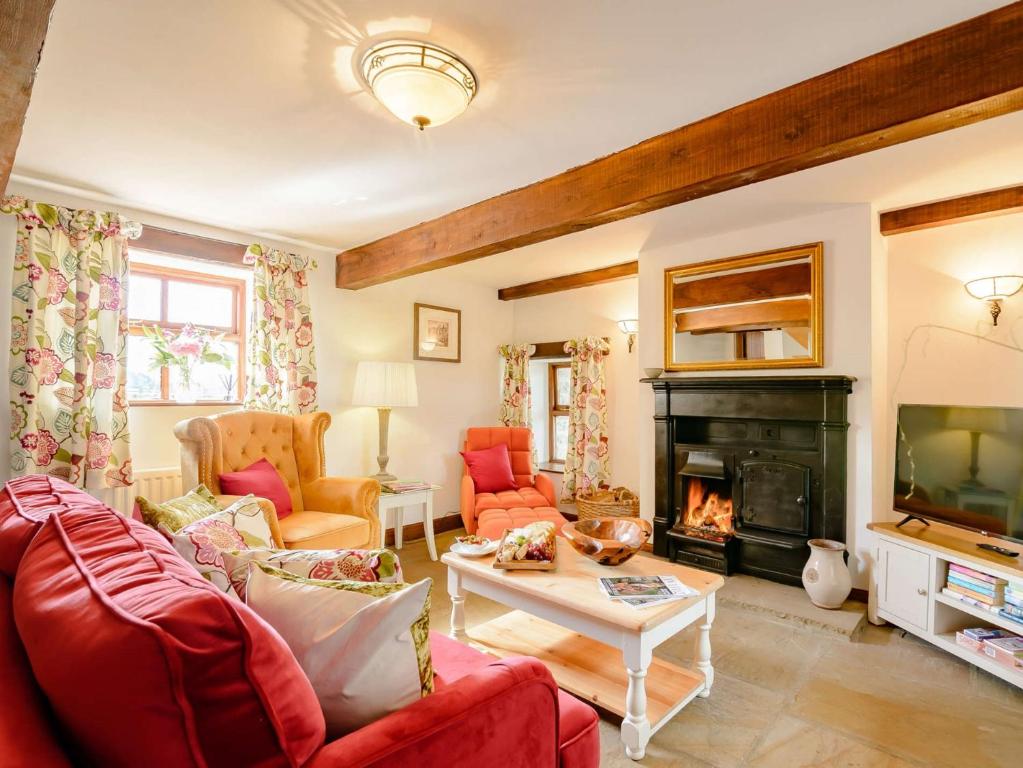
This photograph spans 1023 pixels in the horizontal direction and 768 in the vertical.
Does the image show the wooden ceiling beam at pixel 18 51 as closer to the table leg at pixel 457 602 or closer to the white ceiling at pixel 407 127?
the white ceiling at pixel 407 127

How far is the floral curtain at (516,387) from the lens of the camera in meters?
5.15

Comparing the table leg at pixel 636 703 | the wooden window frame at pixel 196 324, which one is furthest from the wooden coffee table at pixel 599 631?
the wooden window frame at pixel 196 324

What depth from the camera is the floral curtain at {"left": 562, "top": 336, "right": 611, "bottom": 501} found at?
4.62m

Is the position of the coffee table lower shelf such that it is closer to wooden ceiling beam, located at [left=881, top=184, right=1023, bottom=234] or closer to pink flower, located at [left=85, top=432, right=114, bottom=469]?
pink flower, located at [left=85, top=432, right=114, bottom=469]

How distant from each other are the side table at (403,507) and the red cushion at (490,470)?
37 cm

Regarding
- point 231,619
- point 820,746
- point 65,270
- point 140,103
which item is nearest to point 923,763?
point 820,746

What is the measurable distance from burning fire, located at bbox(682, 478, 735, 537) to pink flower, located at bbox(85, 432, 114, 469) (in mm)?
3688

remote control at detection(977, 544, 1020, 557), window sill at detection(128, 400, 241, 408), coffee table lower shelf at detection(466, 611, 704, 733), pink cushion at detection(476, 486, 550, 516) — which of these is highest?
window sill at detection(128, 400, 241, 408)

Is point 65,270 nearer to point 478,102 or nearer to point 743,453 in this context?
point 478,102

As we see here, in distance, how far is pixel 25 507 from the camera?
1.22 meters

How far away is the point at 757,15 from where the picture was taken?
157cm

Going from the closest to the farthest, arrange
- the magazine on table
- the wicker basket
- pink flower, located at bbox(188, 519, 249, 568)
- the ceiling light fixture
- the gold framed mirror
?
pink flower, located at bbox(188, 519, 249, 568) → the ceiling light fixture → the magazine on table → the gold framed mirror → the wicker basket

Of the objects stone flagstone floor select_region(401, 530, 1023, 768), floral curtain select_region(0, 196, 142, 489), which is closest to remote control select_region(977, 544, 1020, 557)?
stone flagstone floor select_region(401, 530, 1023, 768)

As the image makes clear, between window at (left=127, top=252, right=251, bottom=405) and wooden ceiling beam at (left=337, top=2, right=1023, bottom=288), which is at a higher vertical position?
wooden ceiling beam at (left=337, top=2, right=1023, bottom=288)
